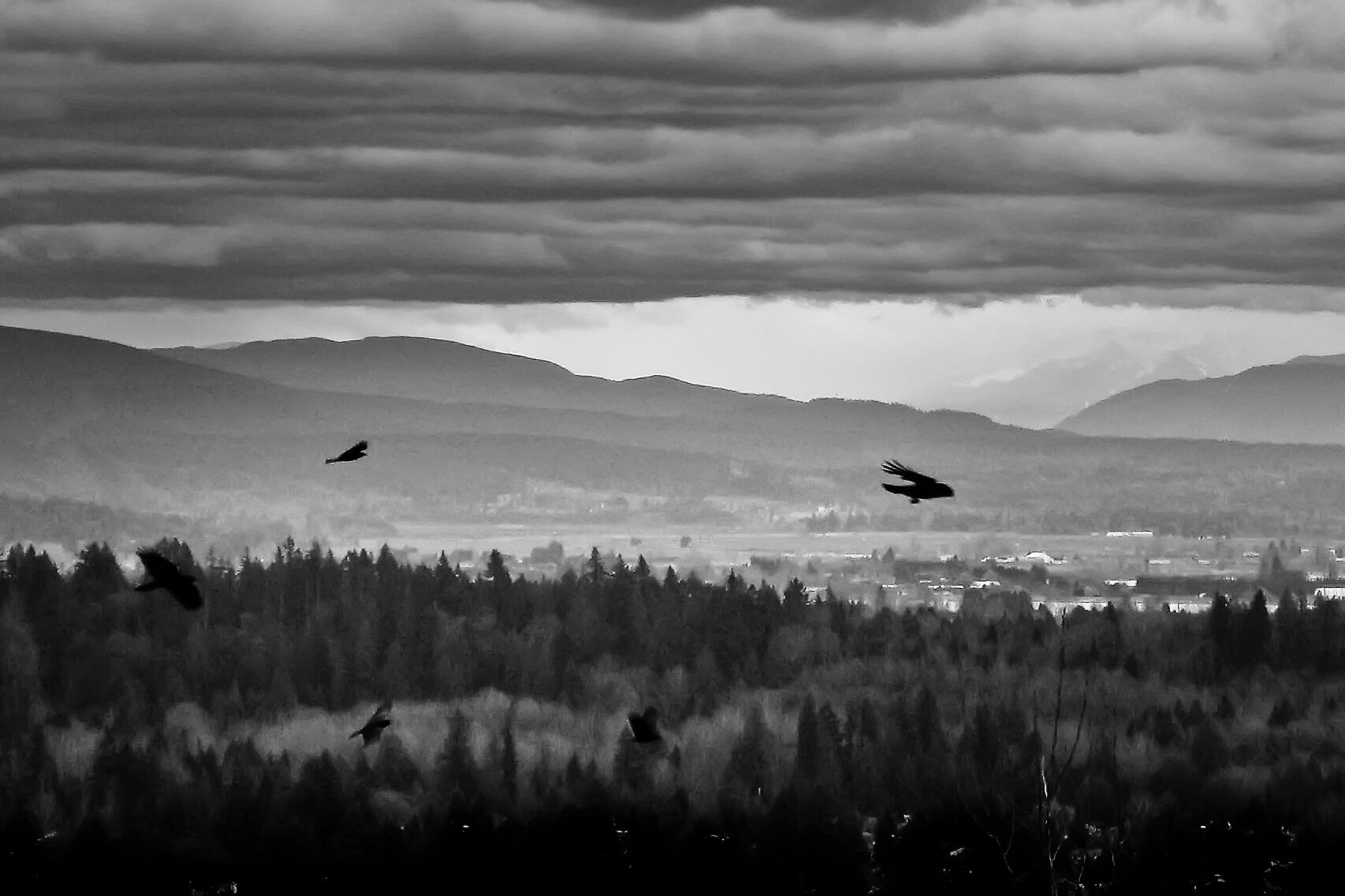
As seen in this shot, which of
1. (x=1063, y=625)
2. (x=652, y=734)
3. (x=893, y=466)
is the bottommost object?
(x=652, y=734)

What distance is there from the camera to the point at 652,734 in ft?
507

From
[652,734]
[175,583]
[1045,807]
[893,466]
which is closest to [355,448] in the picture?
[175,583]

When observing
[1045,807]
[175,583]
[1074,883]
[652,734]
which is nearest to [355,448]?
[175,583]

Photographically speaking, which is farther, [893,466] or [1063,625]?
[1063,625]

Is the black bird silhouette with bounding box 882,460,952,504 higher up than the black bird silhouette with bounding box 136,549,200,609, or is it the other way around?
the black bird silhouette with bounding box 882,460,952,504

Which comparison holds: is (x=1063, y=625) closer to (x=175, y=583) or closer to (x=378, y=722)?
(x=175, y=583)

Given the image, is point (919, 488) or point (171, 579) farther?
point (919, 488)

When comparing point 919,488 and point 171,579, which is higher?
point 919,488

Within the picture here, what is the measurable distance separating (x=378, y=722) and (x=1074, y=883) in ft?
241

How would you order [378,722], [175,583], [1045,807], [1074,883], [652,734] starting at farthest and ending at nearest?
[652,734] < [378,722] < [1074,883] < [1045,807] < [175,583]

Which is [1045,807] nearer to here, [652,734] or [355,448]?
[355,448]

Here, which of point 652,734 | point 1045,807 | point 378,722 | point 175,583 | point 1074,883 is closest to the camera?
point 175,583

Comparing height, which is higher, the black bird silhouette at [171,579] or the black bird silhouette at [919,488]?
the black bird silhouette at [919,488]

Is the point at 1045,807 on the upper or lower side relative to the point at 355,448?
lower
